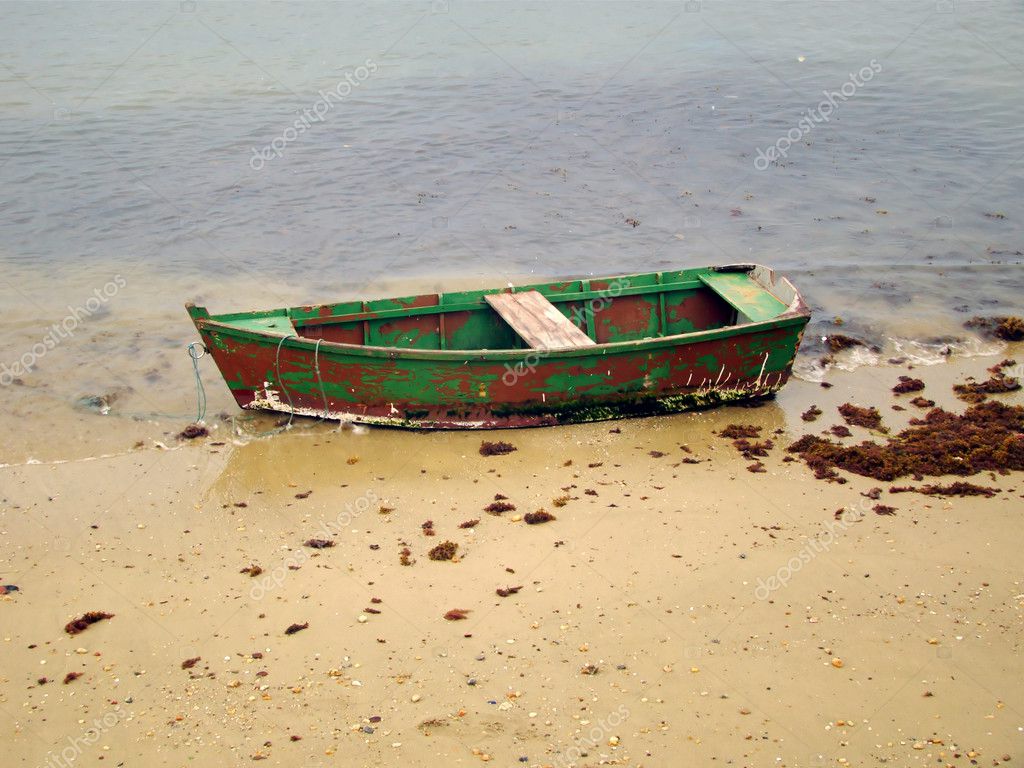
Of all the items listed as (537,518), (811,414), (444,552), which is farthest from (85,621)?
(811,414)

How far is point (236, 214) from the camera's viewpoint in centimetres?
1741

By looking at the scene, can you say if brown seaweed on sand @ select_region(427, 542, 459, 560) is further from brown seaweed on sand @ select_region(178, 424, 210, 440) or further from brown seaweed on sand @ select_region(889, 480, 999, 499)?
brown seaweed on sand @ select_region(889, 480, 999, 499)

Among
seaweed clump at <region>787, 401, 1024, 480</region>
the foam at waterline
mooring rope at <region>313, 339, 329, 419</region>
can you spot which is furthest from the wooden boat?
seaweed clump at <region>787, 401, 1024, 480</region>

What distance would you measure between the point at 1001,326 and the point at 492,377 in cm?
783

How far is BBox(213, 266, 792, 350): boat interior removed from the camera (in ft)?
35.1

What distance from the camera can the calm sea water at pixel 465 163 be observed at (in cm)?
1461

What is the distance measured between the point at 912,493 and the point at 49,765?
7901mm

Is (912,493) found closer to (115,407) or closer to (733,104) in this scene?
(115,407)

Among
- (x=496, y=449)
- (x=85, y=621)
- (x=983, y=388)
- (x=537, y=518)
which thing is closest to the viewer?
(x=85, y=621)

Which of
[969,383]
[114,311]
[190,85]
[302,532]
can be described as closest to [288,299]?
[114,311]

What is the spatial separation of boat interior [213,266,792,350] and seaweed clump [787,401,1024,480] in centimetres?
196

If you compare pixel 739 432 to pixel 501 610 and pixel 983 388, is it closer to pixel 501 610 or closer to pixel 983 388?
pixel 983 388

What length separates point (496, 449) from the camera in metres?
10.1

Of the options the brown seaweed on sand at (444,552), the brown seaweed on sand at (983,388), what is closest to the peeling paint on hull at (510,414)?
the brown seaweed on sand at (444,552)
